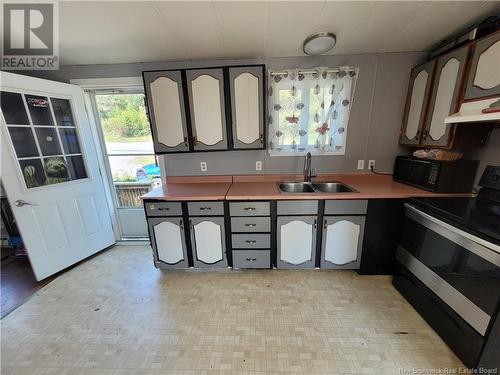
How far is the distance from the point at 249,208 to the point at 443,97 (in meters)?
1.84

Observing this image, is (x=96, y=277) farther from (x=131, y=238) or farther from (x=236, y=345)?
(x=236, y=345)

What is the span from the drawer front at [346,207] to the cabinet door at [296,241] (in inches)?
6.8

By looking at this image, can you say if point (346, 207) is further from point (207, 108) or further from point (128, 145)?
point (128, 145)

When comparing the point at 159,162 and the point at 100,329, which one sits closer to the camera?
the point at 100,329

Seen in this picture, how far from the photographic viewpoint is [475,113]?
131cm

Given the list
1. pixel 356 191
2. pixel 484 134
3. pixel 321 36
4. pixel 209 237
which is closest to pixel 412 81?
pixel 484 134

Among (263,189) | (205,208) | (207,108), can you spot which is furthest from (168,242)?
(207,108)

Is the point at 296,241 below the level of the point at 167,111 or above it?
below

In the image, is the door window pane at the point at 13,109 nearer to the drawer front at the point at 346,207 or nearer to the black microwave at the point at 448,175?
the drawer front at the point at 346,207

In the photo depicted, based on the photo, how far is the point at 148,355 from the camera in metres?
1.31

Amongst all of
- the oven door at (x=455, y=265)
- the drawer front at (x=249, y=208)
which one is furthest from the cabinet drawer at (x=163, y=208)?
the oven door at (x=455, y=265)

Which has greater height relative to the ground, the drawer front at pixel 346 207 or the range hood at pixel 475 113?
the range hood at pixel 475 113

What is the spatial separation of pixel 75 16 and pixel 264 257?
2.38 meters

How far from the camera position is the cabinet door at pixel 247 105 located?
1851 millimetres
